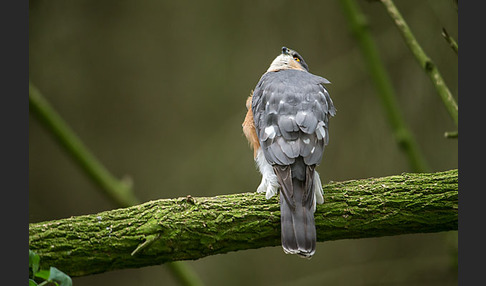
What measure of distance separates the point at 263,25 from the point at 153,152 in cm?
171

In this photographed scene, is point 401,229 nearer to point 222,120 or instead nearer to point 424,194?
point 424,194

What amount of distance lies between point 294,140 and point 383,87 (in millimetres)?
1668

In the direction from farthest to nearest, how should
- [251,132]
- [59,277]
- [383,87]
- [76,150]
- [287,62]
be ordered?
[383,87], [287,62], [76,150], [251,132], [59,277]

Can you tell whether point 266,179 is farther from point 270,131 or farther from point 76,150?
point 76,150

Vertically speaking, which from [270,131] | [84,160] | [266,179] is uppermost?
[84,160]

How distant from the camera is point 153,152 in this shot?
5363mm

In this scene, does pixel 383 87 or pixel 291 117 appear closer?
pixel 291 117

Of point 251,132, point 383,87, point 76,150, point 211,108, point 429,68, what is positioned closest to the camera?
point 251,132

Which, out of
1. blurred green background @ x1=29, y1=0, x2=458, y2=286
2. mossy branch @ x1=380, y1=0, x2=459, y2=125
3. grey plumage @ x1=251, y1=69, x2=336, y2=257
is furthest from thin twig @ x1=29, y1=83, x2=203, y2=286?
mossy branch @ x1=380, y1=0, x2=459, y2=125

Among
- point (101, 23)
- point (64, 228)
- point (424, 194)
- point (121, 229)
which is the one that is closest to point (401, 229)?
point (424, 194)

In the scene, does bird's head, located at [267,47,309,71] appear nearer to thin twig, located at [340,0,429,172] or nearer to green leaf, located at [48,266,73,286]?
thin twig, located at [340,0,429,172]

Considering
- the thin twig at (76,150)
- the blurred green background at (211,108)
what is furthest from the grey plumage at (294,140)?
the blurred green background at (211,108)

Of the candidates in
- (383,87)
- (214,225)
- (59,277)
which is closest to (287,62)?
(383,87)

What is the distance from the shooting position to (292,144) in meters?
2.71
